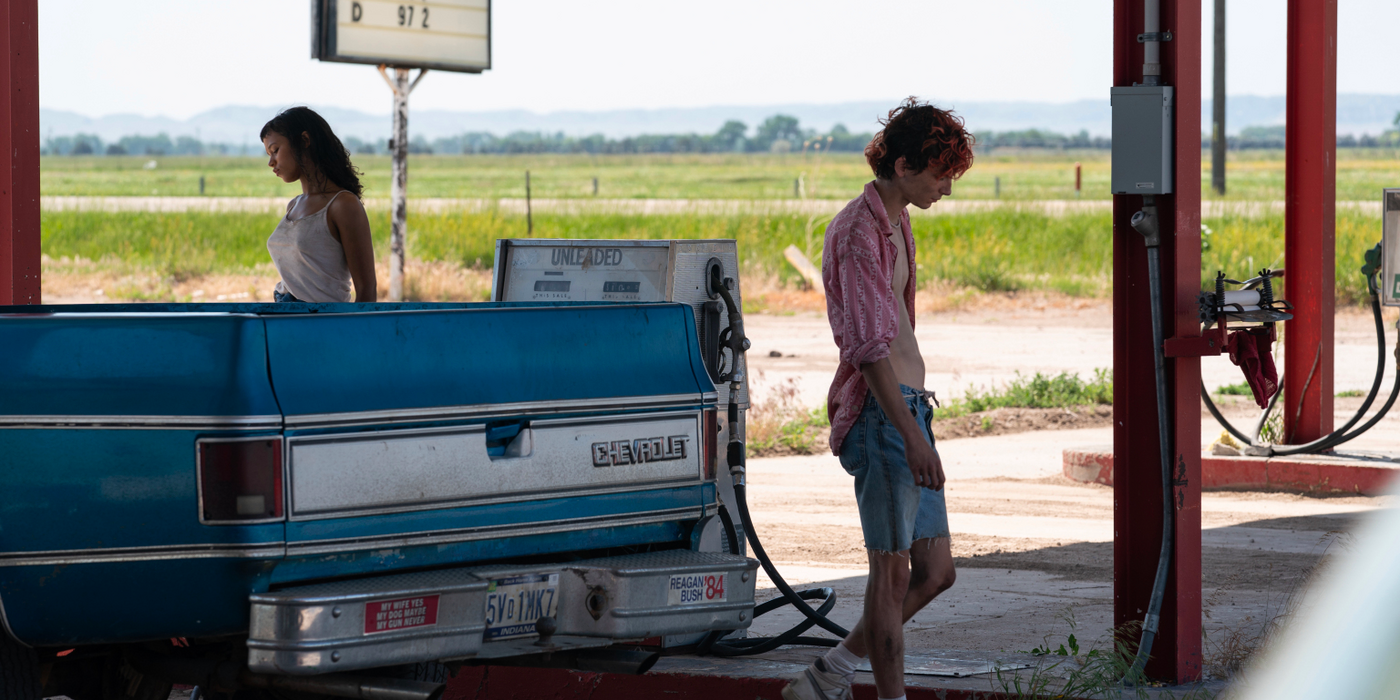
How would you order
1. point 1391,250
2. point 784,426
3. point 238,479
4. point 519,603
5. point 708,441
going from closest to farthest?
point 238,479 → point 519,603 → point 708,441 → point 1391,250 → point 784,426

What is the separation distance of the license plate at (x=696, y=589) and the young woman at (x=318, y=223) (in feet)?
Answer: 7.55

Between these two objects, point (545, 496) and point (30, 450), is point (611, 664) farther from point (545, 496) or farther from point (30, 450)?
point (30, 450)

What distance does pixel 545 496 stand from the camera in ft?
13.5

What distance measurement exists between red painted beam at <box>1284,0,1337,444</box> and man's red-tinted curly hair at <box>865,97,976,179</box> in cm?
625

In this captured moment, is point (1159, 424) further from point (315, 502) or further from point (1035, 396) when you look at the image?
point (1035, 396)

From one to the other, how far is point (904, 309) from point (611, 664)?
1.34 m

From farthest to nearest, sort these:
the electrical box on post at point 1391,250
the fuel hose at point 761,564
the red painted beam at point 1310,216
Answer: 1. the red painted beam at point 1310,216
2. the electrical box on post at point 1391,250
3. the fuel hose at point 761,564

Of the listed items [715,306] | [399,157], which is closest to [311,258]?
[715,306]

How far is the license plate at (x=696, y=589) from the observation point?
13.6 ft

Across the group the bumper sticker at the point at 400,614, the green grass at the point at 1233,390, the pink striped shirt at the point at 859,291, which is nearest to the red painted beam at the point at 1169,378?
the pink striped shirt at the point at 859,291

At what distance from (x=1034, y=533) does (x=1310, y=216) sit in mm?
3154

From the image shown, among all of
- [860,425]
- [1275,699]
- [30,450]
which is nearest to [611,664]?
[860,425]

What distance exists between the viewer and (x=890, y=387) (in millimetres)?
4203

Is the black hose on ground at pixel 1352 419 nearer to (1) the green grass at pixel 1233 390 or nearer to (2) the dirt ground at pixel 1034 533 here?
(2) the dirt ground at pixel 1034 533
